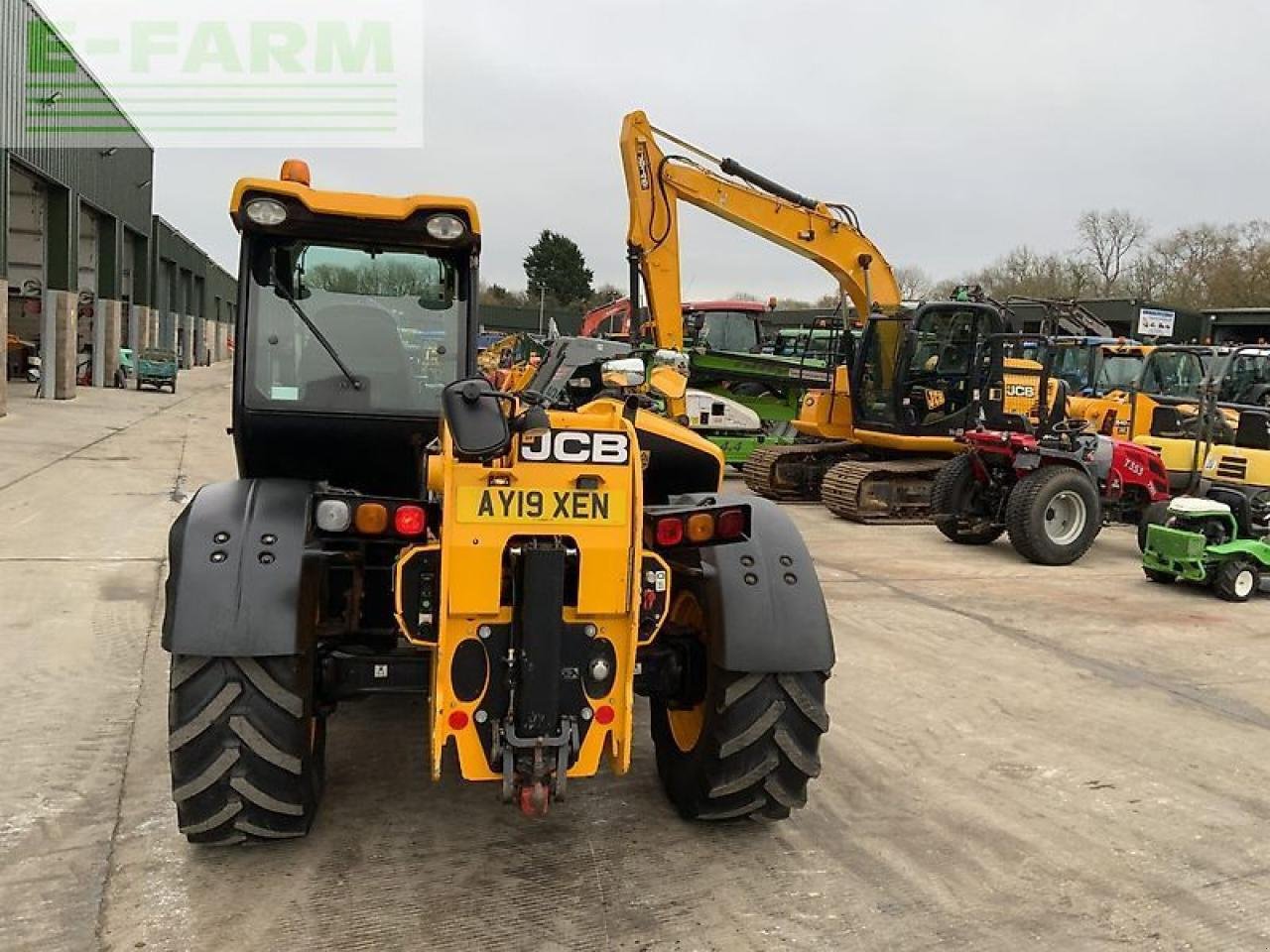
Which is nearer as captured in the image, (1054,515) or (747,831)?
(747,831)

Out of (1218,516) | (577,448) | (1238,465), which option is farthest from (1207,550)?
(577,448)

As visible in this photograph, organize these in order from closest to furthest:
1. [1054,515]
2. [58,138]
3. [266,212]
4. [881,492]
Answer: [266,212] < [1054,515] < [881,492] < [58,138]

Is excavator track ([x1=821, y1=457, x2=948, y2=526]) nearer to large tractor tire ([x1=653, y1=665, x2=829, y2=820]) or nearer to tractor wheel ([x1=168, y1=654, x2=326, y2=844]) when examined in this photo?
large tractor tire ([x1=653, y1=665, x2=829, y2=820])

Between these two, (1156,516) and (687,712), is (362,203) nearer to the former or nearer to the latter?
(687,712)

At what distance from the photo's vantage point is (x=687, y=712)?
4.12 m

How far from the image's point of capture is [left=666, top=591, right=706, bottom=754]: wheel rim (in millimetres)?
3994

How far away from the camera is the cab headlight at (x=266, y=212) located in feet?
12.8

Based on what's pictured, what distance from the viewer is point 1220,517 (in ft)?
30.2

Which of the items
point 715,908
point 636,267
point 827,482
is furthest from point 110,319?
point 715,908

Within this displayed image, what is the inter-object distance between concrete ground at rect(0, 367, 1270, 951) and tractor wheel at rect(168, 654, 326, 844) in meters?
0.20

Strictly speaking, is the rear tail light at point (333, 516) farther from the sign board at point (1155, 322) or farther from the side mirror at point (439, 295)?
the sign board at point (1155, 322)

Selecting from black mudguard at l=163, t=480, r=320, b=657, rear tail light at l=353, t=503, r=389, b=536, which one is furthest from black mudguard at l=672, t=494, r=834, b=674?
black mudguard at l=163, t=480, r=320, b=657

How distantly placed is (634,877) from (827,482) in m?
10.2

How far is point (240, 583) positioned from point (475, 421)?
995 millimetres
